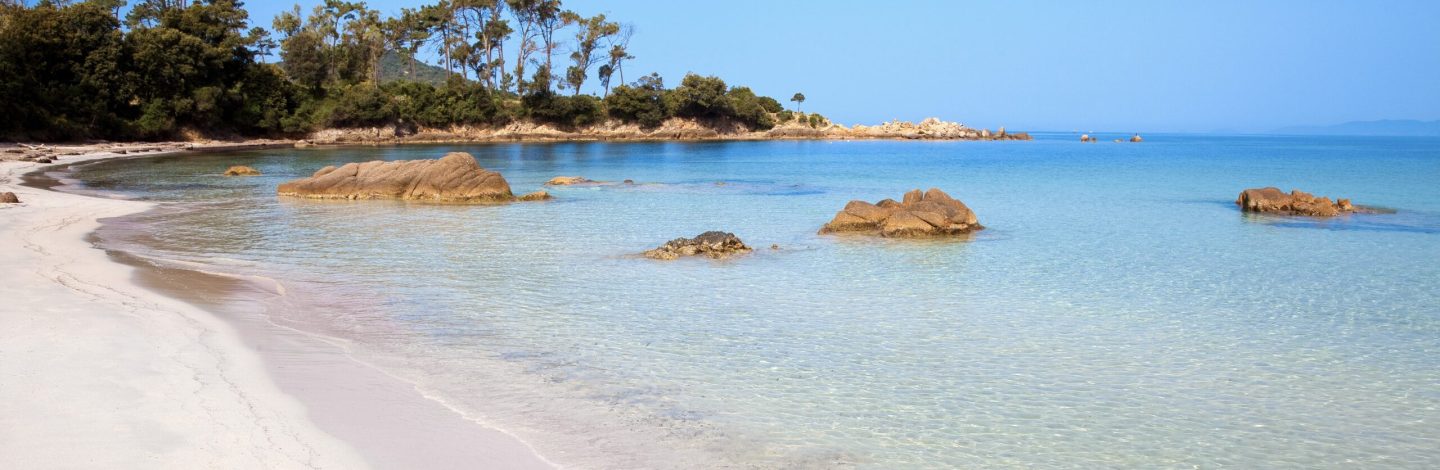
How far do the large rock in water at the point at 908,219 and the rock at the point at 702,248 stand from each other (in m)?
3.77

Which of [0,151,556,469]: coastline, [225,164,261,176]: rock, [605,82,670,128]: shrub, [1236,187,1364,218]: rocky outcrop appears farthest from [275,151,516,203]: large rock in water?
[605,82,670,128]: shrub

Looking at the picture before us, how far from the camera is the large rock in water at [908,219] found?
19109 millimetres

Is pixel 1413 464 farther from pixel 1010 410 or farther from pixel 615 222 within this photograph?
pixel 615 222

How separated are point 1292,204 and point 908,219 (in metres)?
11.4

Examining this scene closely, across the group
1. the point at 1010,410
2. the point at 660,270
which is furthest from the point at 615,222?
the point at 1010,410

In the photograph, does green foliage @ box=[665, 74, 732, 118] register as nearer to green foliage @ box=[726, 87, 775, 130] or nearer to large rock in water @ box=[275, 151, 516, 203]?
green foliage @ box=[726, 87, 775, 130]

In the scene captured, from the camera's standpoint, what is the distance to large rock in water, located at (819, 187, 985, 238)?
19109mm

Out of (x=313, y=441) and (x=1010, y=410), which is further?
(x=1010, y=410)

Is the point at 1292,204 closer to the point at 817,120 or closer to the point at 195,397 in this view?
the point at 195,397

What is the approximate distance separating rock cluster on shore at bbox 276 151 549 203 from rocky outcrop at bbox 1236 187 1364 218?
19427 mm

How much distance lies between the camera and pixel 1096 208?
86.3 feet

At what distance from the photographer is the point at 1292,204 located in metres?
23.7

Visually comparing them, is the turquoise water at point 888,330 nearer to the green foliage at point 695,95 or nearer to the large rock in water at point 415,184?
the large rock in water at point 415,184

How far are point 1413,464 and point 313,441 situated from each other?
7363 millimetres
